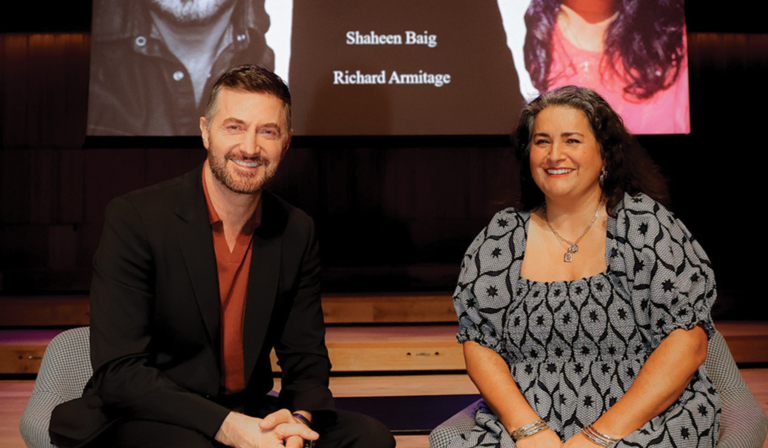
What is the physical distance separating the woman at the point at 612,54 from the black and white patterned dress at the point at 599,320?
92.8 inches

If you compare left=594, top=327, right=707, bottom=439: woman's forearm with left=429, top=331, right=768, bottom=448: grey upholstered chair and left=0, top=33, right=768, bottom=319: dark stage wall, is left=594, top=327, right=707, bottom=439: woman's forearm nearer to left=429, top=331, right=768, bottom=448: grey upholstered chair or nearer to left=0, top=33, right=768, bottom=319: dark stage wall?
left=429, top=331, right=768, bottom=448: grey upholstered chair

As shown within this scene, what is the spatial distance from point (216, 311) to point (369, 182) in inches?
155

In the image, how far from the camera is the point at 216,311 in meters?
1.50

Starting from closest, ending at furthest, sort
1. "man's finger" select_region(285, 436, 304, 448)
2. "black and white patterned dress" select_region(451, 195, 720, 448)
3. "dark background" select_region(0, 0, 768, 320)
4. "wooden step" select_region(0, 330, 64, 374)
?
"man's finger" select_region(285, 436, 304, 448) → "black and white patterned dress" select_region(451, 195, 720, 448) → "wooden step" select_region(0, 330, 64, 374) → "dark background" select_region(0, 0, 768, 320)

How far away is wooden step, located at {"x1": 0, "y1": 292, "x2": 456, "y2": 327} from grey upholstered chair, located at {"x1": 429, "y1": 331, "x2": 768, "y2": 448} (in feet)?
7.54

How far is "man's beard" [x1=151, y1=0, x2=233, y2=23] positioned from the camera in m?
3.72

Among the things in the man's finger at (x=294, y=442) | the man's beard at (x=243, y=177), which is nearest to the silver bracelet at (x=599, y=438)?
the man's finger at (x=294, y=442)

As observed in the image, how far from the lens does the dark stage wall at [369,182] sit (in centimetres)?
500

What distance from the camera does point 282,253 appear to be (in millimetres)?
1632

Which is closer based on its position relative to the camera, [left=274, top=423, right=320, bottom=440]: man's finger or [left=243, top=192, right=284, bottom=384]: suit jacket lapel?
[left=274, top=423, right=320, bottom=440]: man's finger

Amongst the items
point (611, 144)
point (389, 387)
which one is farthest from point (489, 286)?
point (389, 387)

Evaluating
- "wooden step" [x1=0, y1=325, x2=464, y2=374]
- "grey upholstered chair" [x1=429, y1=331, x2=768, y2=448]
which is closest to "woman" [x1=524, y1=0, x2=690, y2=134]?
"wooden step" [x1=0, y1=325, x2=464, y2=374]

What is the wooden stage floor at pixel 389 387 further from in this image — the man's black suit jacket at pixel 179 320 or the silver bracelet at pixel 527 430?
the silver bracelet at pixel 527 430

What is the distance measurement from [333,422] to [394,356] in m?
1.82
